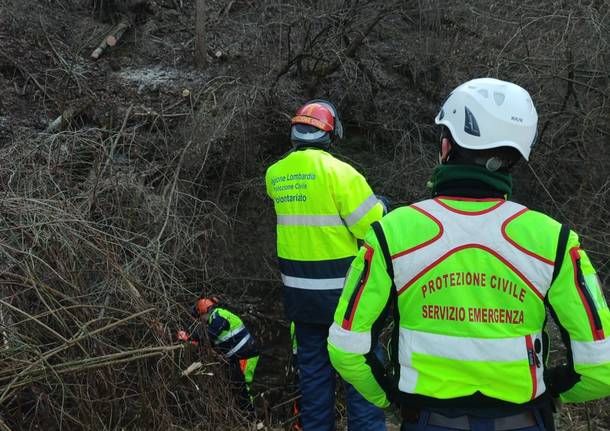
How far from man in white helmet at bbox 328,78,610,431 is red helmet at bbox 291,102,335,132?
1931 millimetres

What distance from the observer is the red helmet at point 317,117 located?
3.69 meters

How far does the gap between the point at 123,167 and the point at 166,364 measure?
213 cm

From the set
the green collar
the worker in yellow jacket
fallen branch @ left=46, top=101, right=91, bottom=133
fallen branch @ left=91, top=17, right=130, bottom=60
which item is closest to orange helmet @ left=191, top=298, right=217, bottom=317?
the worker in yellow jacket

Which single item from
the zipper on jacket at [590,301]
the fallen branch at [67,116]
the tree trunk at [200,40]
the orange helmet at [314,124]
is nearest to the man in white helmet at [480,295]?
the zipper on jacket at [590,301]

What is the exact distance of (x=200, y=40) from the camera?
789 centimetres

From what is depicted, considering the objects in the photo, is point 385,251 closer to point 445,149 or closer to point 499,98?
A: point 445,149

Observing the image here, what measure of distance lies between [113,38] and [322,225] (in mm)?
6113

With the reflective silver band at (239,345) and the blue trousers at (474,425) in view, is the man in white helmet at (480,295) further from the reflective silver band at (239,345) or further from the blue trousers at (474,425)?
the reflective silver band at (239,345)

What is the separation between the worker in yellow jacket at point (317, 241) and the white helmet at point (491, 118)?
161 centimetres

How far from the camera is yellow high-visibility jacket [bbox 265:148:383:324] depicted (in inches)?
135

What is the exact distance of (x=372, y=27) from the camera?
21.6ft

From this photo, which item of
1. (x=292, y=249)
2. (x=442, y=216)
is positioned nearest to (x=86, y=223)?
(x=292, y=249)

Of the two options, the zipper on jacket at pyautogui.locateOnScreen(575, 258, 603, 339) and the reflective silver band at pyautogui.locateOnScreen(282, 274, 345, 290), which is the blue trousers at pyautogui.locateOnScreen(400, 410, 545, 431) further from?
the reflective silver band at pyautogui.locateOnScreen(282, 274, 345, 290)

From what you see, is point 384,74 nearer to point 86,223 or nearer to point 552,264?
point 86,223
